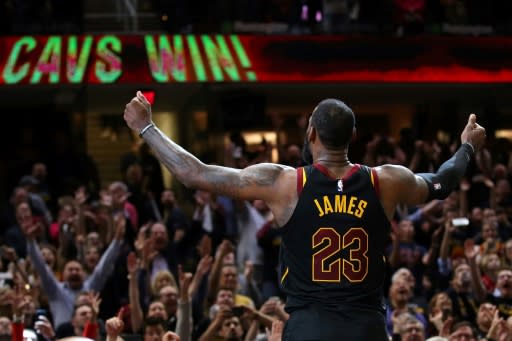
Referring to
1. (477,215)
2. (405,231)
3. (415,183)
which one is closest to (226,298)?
(405,231)

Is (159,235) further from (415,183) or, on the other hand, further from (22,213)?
(415,183)

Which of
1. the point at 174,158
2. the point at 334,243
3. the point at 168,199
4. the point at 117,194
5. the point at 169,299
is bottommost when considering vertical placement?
the point at 169,299

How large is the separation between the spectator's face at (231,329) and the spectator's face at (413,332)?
1479 mm

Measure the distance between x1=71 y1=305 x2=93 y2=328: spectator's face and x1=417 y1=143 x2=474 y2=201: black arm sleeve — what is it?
18.3 feet

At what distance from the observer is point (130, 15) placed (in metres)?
20.8

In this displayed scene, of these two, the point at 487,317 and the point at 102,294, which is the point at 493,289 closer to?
the point at 487,317

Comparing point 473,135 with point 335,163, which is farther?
point 473,135

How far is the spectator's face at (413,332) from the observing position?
10351mm

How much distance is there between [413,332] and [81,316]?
2.86 m

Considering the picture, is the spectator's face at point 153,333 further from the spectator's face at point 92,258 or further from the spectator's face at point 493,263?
the spectator's face at point 493,263

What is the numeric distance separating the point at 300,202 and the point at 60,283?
7.41 meters

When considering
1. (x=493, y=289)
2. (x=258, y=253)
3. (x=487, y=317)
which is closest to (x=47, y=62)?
(x=258, y=253)

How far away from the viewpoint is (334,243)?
222 inches

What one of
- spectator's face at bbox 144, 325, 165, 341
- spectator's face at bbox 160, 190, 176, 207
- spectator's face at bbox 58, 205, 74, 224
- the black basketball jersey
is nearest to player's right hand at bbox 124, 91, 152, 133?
the black basketball jersey
